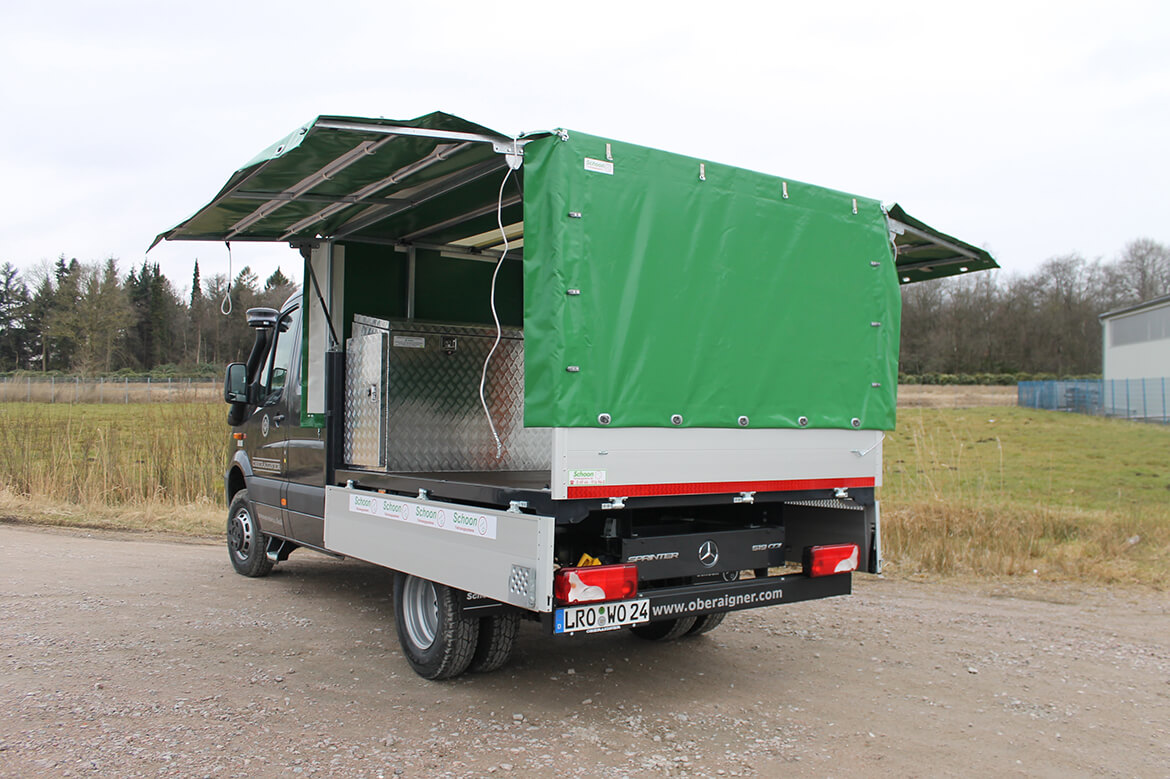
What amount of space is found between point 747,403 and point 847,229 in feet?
4.41

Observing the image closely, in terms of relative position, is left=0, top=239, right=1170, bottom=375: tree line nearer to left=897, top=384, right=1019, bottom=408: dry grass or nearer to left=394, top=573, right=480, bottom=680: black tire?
left=897, top=384, right=1019, bottom=408: dry grass

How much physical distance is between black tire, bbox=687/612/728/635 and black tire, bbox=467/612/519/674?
1.48 m

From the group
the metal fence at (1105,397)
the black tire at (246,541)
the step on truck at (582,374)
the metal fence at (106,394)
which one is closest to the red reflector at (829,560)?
the step on truck at (582,374)

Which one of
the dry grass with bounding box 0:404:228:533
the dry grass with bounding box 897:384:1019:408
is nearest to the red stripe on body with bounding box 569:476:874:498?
the dry grass with bounding box 0:404:228:533

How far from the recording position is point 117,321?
45.6 metres

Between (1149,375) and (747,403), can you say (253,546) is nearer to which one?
(747,403)

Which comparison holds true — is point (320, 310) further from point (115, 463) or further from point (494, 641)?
point (115, 463)

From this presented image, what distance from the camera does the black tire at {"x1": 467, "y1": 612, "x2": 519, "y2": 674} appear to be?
514 centimetres

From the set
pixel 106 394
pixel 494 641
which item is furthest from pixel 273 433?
pixel 106 394

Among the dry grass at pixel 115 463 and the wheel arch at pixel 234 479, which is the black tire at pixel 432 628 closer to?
the wheel arch at pixel 234 479

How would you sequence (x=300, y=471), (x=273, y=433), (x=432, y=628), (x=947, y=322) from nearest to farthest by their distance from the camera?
(x=432, y=628) → (x=300, y=471) → (x=273, y=433) → (x=947, y=322)

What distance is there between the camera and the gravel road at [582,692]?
407cm

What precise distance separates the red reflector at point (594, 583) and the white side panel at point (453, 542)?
13cm

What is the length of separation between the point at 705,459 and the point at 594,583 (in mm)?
894
